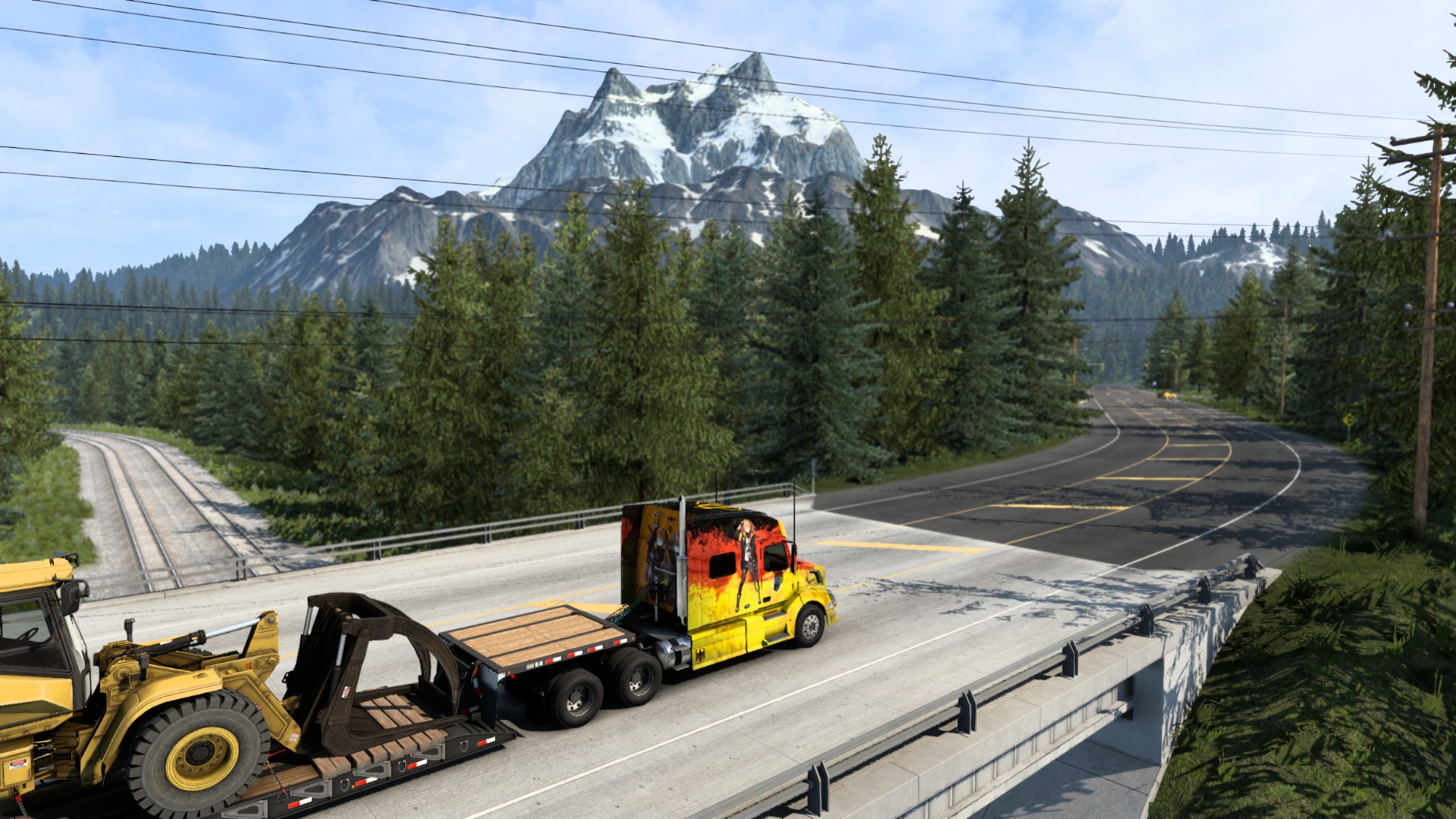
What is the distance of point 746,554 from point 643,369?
17.1m

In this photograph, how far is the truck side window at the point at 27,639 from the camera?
23.7ft

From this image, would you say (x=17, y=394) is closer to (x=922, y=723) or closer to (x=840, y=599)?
(x=840, y=599)

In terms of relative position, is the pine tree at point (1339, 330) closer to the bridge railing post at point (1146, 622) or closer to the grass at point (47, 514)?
the bridge railing post at point (1146, 622)

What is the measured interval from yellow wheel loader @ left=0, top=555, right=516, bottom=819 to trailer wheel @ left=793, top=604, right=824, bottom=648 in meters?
6.21

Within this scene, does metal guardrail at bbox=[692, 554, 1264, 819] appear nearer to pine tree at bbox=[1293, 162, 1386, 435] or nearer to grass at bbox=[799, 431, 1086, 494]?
grass at bbox=[799, 431, 1086, 494]

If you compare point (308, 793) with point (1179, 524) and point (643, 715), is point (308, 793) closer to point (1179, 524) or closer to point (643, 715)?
point (643, 715)

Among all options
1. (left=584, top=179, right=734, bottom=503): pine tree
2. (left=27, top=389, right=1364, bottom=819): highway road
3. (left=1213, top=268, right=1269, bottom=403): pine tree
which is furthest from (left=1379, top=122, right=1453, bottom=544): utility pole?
(left=1213, top=268, right=1269, bottom=403): pine tree

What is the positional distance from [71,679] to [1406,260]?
96.2ft

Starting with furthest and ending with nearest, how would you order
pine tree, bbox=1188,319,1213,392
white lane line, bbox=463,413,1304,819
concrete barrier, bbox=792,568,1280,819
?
pine tree, bbox=1188,319,1213,392
concrete barrier, bbox=792,568,1280,819
white lane line, bbox=463,413,1304,819

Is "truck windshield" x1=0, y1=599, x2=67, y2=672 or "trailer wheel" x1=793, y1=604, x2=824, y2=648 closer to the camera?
"truck windshield" x1=0, y1=599, x2=67, y2=672

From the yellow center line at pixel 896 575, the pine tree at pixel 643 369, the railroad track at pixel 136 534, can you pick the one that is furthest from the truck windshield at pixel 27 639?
the pine tree at pixel 643 369

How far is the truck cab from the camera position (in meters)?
11.7

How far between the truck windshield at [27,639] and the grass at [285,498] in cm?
3222

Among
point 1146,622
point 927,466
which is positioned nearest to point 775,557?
point 1146,622
